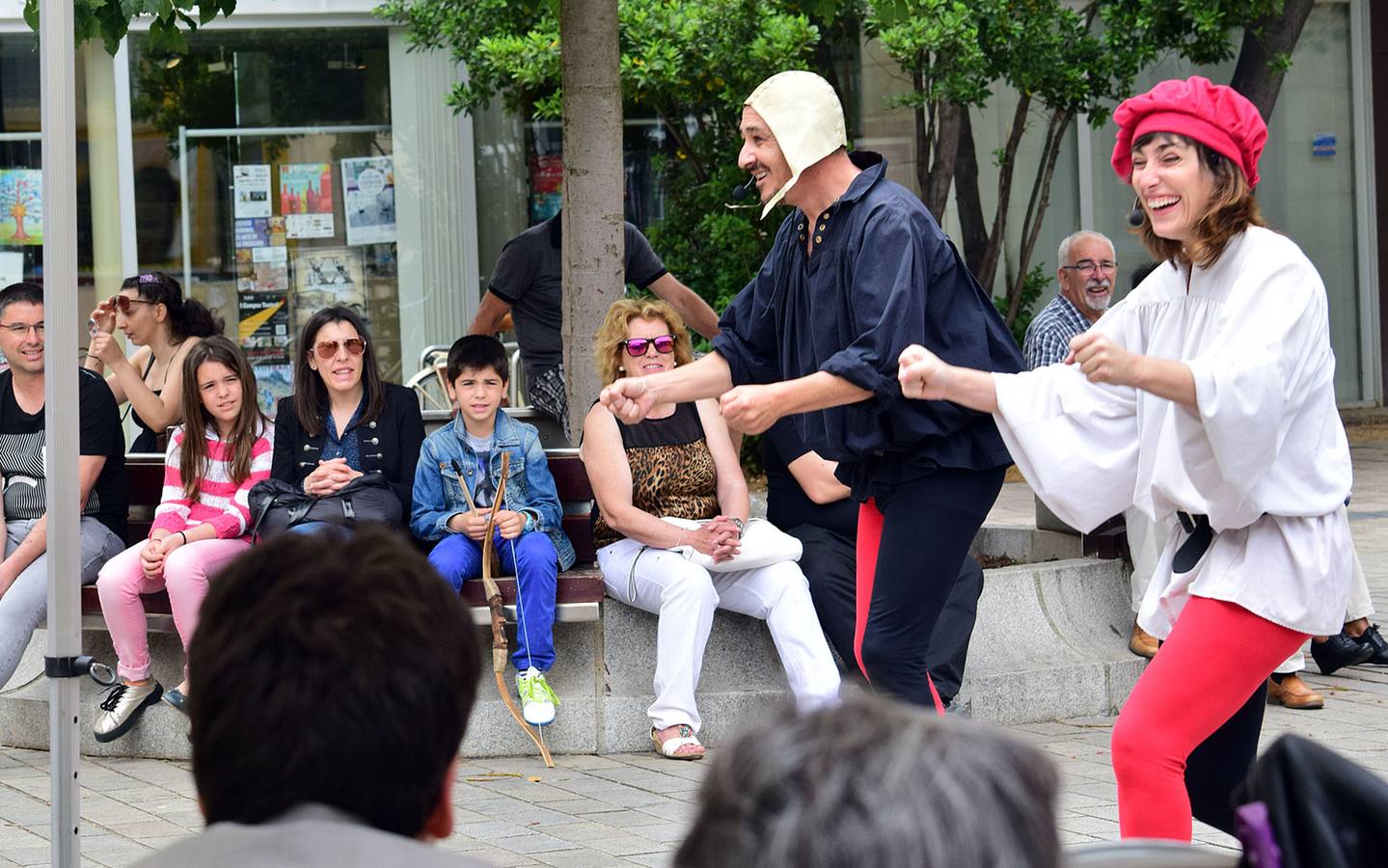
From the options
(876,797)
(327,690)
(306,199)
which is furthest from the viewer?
(306,199)

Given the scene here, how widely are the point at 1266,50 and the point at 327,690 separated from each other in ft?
40.5

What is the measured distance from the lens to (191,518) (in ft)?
21.2

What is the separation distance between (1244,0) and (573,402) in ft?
20.2

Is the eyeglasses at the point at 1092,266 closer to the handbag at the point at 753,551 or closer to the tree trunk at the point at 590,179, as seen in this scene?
the tree trunk at the point at 590,179

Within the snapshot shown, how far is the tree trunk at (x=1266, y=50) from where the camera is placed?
12.8 meters

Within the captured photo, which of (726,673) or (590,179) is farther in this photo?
(590,179)

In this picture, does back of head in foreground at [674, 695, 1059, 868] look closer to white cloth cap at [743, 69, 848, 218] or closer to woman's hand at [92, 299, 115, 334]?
white cloth cap at [743, 69, 848, 218]

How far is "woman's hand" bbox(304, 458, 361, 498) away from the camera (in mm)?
6375

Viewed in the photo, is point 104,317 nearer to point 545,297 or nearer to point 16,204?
point 545,297

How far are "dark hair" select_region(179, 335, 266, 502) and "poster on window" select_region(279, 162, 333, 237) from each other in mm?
7111

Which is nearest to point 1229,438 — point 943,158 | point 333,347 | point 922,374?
point 922,374

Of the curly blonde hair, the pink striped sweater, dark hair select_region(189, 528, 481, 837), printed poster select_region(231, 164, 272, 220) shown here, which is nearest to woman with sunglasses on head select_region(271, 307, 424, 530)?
the pink striped sweater

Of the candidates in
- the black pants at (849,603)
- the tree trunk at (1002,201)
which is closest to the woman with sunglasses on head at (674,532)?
the black pants at (849,603)

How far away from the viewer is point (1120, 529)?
7.10m
